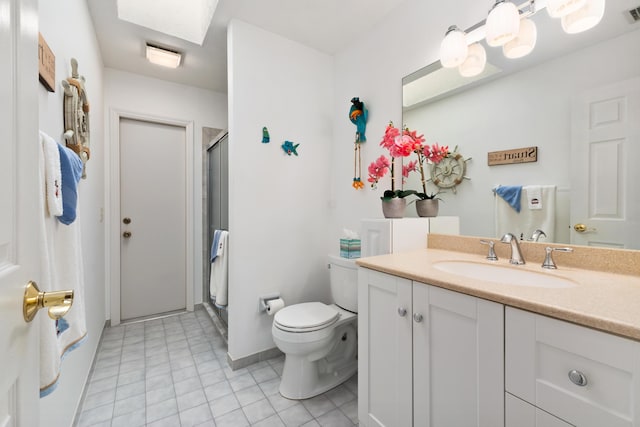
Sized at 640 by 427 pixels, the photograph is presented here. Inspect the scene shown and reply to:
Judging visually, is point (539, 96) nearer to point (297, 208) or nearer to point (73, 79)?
point (297, 208)

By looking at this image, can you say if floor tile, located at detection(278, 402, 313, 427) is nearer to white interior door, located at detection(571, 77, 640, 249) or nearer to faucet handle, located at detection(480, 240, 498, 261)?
faucet handle, located at detection(480, 240, 498, 261)

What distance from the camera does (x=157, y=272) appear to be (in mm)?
2850

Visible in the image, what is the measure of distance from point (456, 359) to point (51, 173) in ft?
4.63

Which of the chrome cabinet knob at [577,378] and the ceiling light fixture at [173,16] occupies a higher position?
the ceiling light fixture at [173,16]

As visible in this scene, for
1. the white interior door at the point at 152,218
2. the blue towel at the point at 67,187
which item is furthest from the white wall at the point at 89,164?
the white interior door at the point at 152,218

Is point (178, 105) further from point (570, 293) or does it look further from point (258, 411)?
point (570, 293)

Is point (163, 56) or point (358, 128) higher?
point (163, 56)

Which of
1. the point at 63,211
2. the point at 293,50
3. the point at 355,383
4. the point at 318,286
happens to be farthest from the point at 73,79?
the point at 355,383

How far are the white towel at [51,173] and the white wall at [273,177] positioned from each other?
107cm

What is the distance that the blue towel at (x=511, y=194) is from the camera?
126 centimetres

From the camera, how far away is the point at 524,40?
4.01 ft

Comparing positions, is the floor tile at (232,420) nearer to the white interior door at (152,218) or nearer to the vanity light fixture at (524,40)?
the white interior door at (152,218)

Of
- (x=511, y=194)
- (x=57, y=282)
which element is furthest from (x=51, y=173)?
(x=511, y=194)

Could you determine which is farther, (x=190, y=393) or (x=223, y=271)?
(x=223, y=271)
